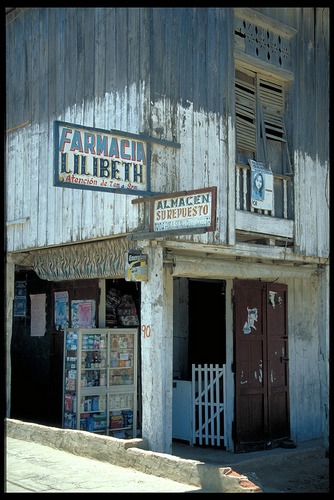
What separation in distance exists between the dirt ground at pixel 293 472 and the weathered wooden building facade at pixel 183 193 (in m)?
0.87

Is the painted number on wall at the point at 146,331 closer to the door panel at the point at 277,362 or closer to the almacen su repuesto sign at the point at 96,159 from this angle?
the almacen su repuesto sign at the point at 96,159

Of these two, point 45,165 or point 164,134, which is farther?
point 45,165

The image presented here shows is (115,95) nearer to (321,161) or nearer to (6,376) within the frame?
(321,161)

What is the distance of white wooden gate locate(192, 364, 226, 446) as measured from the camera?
11.3 m

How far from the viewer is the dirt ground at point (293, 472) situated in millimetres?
9102

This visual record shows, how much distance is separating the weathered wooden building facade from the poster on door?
0.03m

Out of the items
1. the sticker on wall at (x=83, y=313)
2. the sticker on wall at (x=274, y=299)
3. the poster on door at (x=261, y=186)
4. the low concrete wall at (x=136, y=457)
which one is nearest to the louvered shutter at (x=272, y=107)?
the poster on door at (x=261, y=186)

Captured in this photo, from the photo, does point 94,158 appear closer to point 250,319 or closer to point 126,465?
point 126,465

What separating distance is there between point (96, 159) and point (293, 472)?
5491mm

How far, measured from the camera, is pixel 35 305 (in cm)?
1403

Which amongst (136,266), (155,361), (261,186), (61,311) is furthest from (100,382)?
(261,186)

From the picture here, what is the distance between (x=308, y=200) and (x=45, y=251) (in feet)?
15.7

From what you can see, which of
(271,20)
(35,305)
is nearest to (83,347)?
(35,305)

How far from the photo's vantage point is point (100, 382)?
11.3 meters
